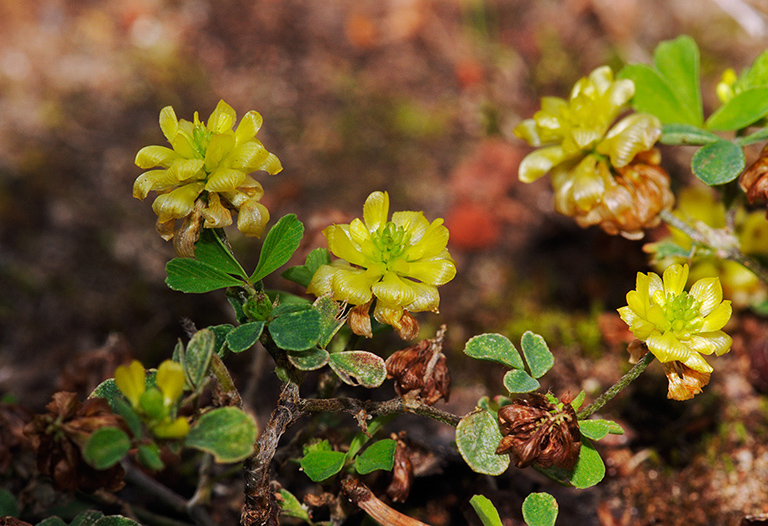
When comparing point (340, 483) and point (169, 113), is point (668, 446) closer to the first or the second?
point (340, 483)

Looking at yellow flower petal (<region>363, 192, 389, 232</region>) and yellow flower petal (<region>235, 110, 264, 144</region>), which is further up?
yellow flower petal (<region>235, 110, 264, 144</region>)

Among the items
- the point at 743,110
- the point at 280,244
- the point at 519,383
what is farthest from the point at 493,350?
the point at 743,110

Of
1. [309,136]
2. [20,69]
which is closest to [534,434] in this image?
[309,136]

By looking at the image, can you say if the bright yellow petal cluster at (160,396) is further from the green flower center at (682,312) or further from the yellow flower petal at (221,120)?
the green flower center at (682,312)

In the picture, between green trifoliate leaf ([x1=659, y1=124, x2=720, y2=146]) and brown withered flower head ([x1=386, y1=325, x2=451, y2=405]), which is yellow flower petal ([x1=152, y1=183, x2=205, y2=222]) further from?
green trifoliate leaf ([x1=659, y1=124, x2=720, y2=146])

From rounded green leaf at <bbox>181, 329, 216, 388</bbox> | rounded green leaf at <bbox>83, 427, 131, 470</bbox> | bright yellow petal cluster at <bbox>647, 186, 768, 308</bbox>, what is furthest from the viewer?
bright yellow petal cluster at <bbox>647, 186, 768, 308</bbox>

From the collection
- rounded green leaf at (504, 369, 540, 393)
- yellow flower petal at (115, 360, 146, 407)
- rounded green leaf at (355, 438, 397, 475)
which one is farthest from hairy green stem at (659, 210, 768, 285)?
yellow flower petal at (115, 360, 146, 407)

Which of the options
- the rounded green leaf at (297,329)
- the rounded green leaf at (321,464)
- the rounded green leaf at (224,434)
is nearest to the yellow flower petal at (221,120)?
the rounded green leaf at (297,329)
